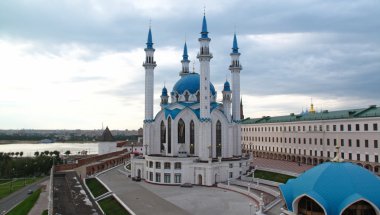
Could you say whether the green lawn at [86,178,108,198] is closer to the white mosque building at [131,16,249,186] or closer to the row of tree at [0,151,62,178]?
the white mosque building at [131,16,249,186]

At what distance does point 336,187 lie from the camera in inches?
656

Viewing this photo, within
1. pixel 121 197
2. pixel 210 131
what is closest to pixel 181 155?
pixel 210 131

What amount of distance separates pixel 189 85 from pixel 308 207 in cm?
3242

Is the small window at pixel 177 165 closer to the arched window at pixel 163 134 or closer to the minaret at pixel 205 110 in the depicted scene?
the minaret at pixel 205 110

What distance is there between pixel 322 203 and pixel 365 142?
25.8m

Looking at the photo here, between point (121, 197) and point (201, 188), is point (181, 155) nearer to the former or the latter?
point (201, 188)

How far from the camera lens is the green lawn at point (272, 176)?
120 feet

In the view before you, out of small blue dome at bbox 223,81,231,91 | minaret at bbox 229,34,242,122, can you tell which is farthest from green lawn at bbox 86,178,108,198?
small blue dome at bbox 223,81,231,91

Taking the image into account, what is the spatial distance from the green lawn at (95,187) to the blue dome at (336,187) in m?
23.8

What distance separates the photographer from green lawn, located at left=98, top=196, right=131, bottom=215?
28.4m

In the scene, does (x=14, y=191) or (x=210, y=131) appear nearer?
(x=210, y=131)

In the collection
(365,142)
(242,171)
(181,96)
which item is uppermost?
(181,96)

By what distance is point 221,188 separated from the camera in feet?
126

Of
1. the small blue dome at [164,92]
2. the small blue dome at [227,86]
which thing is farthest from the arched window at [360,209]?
the small blue dome at [164,92]
